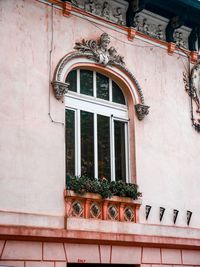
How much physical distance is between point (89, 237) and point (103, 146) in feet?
8.93

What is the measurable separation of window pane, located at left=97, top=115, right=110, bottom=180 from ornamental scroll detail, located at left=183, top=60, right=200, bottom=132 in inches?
129

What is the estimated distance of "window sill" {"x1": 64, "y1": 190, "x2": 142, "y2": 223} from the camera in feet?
46.0

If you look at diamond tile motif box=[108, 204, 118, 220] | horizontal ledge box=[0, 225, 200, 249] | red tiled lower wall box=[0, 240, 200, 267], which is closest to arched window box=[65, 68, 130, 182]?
diamond tile motif box=[108, 204, 118, 220]

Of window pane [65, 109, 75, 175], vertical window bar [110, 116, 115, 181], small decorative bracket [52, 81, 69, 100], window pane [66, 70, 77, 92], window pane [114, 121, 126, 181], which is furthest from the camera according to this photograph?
window pane [114, 121, 126, 181]

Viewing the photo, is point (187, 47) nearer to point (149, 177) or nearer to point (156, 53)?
point (156, 53)

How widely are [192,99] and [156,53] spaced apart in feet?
6.18

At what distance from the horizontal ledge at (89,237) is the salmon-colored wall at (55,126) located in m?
0.28

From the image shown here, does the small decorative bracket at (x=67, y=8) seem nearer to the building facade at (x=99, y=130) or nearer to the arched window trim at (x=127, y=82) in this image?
the building facade at (x=99, y=130)

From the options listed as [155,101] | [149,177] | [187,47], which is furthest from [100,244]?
[187,47]

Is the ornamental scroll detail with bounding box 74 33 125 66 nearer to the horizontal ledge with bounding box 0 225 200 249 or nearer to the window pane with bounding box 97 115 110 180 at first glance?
the window pane with bounding box 97 115 110 180

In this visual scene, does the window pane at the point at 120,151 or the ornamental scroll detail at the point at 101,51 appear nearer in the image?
the ornamental scroll detail at the point at 101,51

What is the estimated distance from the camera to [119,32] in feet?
53.6

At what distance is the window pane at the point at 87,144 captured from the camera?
14914 mm

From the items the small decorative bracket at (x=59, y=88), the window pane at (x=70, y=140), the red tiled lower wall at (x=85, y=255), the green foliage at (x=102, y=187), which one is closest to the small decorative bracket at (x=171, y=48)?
the window pane at (x=70, y=140)
